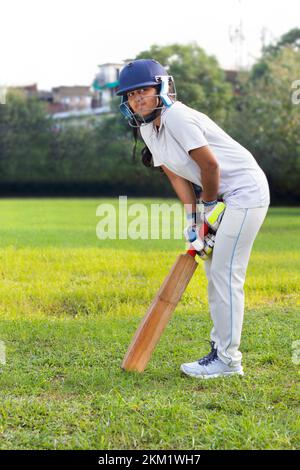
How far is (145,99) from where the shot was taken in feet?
12.6

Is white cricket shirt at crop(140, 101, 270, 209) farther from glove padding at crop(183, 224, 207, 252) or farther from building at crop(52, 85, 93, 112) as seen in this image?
building at crop(52, 85, 93, 112)

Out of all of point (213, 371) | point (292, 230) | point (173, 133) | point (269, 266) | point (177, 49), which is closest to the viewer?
point (173, 133)

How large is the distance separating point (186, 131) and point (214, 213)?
0.50 meters

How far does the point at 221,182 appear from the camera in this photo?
3859 millimetres

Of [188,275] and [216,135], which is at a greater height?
[216,135]

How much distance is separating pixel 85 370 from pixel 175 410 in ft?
3.21

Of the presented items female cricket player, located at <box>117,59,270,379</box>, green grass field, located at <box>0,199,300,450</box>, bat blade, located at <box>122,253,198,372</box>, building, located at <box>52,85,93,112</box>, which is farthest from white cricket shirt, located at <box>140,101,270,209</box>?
building, located at <box>52,85,93,112</box>

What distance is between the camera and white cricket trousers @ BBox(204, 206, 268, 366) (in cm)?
379

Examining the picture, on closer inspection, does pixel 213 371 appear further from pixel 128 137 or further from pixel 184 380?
pixel 128 137

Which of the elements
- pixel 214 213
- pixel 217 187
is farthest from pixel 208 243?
pixel 217 187

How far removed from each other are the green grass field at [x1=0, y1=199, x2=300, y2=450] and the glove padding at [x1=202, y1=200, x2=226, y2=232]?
0.85 metres

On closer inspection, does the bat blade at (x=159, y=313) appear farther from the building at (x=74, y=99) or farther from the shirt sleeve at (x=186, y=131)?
the building at (x=74, y=99)

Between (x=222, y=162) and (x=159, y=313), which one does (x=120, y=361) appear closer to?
(x=159, y=313)
